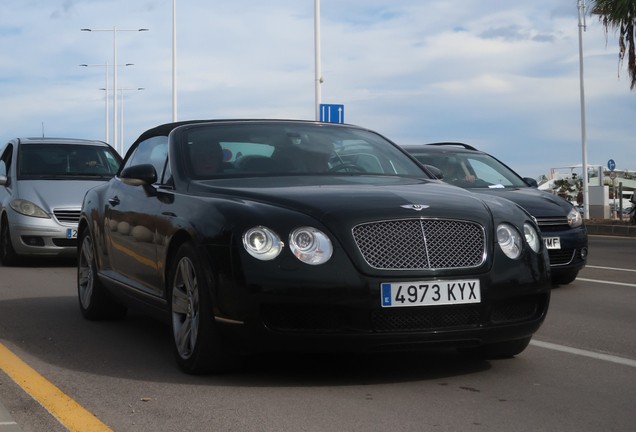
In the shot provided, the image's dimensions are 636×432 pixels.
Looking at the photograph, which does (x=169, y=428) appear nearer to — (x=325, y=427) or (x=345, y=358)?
(x=325, y=427)

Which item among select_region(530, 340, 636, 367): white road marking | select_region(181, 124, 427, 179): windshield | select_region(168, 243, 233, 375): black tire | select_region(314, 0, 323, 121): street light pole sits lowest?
select_region(530, 340, 636, 367): white road marking

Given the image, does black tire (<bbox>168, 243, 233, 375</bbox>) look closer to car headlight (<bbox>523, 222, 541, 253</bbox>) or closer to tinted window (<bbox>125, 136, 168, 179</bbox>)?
tinted window (<bbox>125, 136, 168, 179</bbox>)

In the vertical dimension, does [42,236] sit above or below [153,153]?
below

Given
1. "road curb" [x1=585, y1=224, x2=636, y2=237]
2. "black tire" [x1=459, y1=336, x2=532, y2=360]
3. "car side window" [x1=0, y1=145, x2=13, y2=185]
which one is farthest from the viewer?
"road curb" [x1=585, y1=224, x2=636, y2=237]

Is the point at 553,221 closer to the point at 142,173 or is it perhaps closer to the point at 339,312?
the point at 142,173

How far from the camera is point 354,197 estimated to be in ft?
16.4

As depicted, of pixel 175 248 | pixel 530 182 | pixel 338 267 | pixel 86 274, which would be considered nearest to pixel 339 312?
pixel 338 267

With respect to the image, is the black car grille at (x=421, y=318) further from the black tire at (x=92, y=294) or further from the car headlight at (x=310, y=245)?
the black tire at (x=92, y=294)

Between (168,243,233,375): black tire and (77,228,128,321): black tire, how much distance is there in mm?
1779

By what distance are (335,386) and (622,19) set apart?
2256cm

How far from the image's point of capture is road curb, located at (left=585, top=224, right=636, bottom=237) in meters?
23.6

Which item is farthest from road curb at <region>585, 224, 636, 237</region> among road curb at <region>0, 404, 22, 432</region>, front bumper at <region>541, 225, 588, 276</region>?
road curb at <region>0, 404, 22, 432</region>

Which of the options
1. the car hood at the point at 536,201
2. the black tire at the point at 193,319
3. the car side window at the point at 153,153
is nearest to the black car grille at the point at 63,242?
the car side window at the point at 153,153

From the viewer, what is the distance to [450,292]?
4703mm
